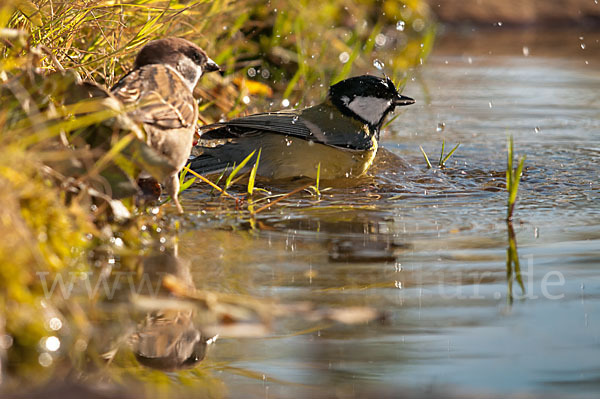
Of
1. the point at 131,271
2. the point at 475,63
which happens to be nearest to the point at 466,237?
the point at 131,271

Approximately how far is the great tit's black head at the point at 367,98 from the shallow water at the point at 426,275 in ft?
1.04

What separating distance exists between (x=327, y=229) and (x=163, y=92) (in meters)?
0.98

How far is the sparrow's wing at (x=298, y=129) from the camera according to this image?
18.0ft

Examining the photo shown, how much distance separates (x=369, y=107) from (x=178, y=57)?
5.26 ft

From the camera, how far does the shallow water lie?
8.12ft

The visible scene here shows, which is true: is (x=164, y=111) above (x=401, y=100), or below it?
below

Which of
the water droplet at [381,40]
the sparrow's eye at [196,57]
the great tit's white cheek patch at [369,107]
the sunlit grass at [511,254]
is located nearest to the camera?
the sunlit grass at [511,254]

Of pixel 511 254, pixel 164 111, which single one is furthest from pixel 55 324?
pixel 511 254

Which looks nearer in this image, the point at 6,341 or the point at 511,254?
the point at 6,341

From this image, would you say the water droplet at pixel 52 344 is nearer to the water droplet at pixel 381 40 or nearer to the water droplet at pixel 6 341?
the water droplet at pixel 6 341

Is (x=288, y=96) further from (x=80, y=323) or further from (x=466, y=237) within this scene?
(x=80, y=323)

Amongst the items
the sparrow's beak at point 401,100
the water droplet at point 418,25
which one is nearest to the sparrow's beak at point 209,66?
the sparrow's beak at point 401,100

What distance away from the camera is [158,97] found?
13.3 feet

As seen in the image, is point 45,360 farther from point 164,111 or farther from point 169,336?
point 164,111
